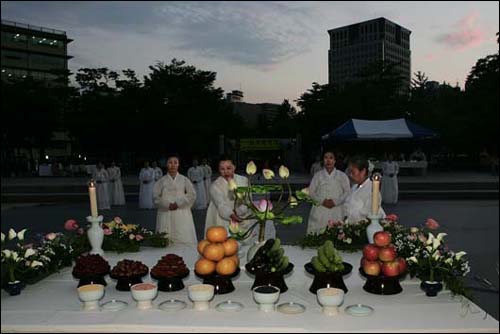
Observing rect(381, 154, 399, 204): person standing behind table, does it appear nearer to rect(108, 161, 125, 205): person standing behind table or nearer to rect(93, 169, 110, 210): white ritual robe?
rect(108, 161, 125, 205): person standing behind table

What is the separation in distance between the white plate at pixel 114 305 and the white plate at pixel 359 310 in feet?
3.89

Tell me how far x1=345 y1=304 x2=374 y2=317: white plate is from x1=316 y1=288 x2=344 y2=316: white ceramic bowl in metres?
0.07

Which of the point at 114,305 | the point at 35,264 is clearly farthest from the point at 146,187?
the point at 114,305

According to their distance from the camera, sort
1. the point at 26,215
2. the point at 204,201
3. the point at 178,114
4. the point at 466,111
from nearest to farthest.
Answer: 1. the point at 26,215
2. the point at 204,201
3. the point at 466,111
4. the point at 178,114

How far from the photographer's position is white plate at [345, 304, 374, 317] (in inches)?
95.5

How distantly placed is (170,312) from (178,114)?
33.4 meters

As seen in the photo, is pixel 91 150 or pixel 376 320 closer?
pixel 376 320

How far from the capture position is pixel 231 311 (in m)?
2.50

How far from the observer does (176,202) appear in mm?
6078

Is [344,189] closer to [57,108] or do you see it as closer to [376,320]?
[376,320]

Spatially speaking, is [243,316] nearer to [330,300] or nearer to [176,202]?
[330,300]

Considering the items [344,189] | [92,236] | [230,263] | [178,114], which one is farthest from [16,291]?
[178,114]

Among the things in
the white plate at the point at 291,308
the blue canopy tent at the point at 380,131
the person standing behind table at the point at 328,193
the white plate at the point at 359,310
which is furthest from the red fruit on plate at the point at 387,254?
the blue canopy tent at the point at 380,131

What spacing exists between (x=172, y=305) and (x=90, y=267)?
0.65m
